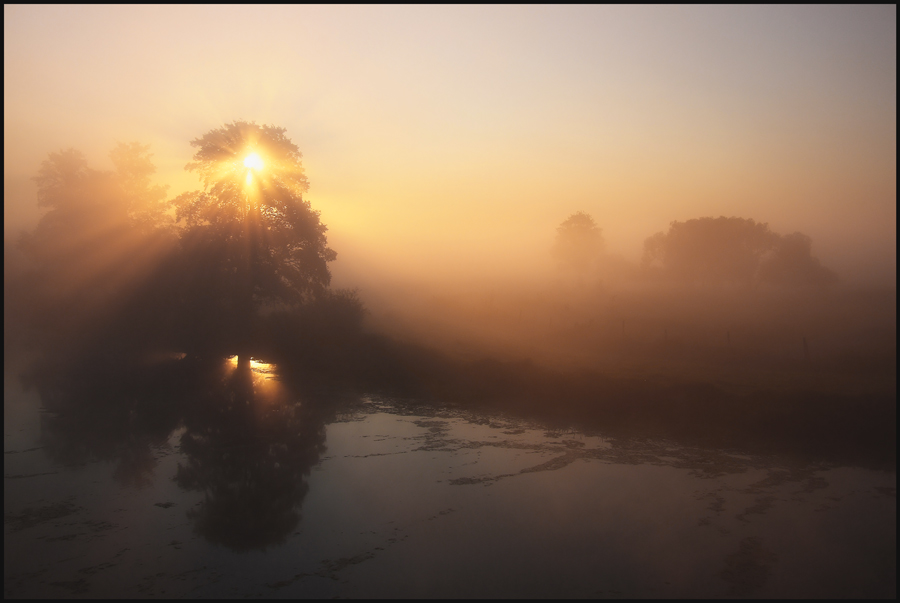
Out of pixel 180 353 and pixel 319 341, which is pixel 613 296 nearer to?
pixel 319 341

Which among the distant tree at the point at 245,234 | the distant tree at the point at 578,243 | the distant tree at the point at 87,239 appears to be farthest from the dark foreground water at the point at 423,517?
the distant tree at the point at 578,243

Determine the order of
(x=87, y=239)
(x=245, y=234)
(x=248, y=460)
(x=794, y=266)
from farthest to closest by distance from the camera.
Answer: (x=794, y=266) → (x=87, y=239) → (x=245, y=234) → (x=248, y=460)

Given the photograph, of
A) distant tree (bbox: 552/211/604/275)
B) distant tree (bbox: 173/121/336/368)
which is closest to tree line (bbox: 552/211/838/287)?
distant tree (bbox: 552/211/604/275)

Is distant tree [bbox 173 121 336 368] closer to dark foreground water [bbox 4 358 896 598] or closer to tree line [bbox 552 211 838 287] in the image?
dark foreground water [bbox 4 358 896 598]

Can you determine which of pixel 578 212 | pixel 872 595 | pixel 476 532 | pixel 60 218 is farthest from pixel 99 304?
pixel 578 212

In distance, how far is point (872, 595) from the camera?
6.91 m

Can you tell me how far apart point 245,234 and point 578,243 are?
155ft

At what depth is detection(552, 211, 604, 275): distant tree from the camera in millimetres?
62406

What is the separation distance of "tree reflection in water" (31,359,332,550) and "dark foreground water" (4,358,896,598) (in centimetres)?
7

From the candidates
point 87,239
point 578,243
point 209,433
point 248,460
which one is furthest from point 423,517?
point 578,243

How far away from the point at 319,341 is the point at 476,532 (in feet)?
66.1

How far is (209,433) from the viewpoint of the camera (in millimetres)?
13906

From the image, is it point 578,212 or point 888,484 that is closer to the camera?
point 888,484

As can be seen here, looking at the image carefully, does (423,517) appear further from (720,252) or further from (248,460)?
(720,252)
